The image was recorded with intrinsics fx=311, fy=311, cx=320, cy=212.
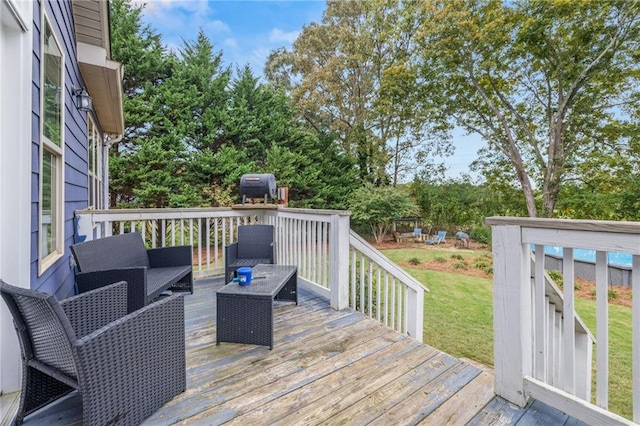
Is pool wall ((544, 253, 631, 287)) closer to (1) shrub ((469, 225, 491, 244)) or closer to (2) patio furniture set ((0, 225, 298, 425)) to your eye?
(1) shrub ((469, 225, 491, 244))

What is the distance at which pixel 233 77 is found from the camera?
37.7 feet

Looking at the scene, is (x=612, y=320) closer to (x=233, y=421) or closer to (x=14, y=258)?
(x=233, y=421)

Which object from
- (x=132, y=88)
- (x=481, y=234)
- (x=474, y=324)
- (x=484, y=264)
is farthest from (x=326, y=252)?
(x=481, y=234)

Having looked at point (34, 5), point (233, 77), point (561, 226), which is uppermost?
point (233, 77)

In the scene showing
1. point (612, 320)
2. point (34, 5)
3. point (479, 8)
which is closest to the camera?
point (34, 5)

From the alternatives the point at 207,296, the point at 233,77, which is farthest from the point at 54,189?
the point at 233,77

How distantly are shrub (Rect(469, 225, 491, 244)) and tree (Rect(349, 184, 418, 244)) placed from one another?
8.29 feet

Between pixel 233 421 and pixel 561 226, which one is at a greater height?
pixel 561 226

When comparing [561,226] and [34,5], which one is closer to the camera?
[561,226]

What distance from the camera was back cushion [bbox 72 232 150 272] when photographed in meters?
2.55

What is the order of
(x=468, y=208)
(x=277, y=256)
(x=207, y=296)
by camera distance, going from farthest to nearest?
1. (x=468, y=208)
2. (x=277, y=256)
3. (x=207, y=296)

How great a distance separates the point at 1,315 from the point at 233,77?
11.4 metres

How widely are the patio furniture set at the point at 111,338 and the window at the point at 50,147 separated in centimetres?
29

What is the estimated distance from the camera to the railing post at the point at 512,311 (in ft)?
5.75
